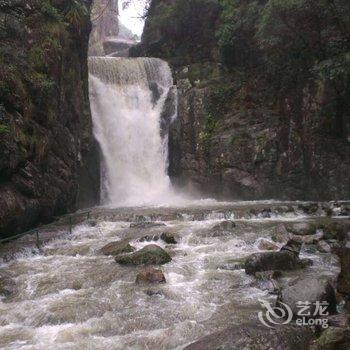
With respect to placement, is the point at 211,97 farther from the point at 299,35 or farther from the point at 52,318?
the point at 52,318

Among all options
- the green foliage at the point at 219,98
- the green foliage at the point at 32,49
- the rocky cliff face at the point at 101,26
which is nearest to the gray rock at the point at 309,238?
the green foliage at the point at 32,49

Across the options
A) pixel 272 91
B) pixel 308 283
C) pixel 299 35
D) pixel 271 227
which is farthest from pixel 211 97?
pixel 308 283

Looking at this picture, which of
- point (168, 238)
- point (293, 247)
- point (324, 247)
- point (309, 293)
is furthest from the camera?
point (168, 238)

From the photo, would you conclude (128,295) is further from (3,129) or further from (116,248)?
(3,129)

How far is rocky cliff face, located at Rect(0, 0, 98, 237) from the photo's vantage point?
1223 centimetres

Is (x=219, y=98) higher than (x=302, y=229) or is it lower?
higher

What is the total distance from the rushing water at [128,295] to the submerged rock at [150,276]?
0.47 feet

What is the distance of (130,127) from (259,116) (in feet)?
23.4

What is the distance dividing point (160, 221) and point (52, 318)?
7.64 m

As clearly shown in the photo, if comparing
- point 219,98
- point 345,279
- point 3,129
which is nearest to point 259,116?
point 219,98

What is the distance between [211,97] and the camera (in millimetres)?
21391

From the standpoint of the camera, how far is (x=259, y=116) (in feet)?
64.4

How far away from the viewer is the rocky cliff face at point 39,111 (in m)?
12.2

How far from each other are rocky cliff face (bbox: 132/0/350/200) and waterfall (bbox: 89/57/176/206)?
1068 millimetres
